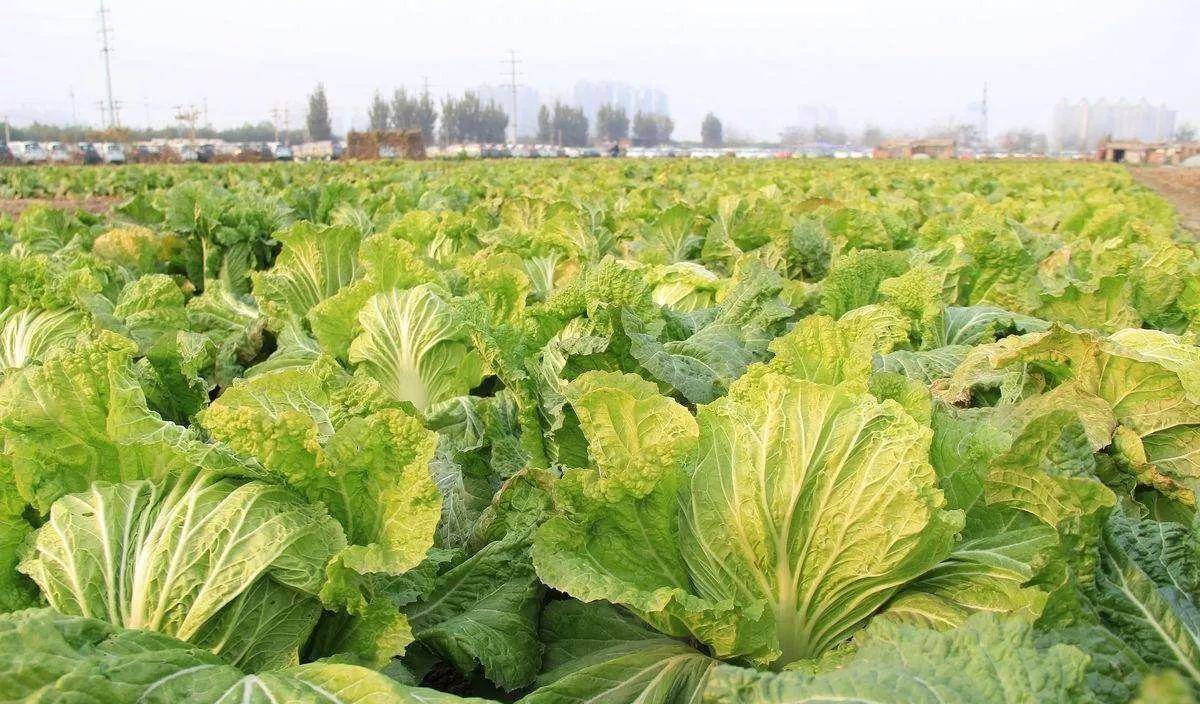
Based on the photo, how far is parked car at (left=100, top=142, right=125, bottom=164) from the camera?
5795 cm

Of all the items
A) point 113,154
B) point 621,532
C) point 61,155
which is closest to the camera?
point 621,532

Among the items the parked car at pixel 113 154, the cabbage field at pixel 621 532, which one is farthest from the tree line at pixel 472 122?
the cabbage field at pixel 621 532

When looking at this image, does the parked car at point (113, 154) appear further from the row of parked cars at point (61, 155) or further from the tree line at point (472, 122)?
the tree line at point (472, 122)

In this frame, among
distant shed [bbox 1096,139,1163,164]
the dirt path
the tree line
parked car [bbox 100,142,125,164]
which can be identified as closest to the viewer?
the dirt path

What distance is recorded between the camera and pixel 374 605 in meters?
2.01

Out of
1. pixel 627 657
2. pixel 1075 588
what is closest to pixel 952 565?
pixel 1075 588

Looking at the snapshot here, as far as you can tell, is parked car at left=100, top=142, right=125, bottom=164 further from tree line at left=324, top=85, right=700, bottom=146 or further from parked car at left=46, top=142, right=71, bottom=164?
tree line at left=324, top=85, right=700, bottom=146

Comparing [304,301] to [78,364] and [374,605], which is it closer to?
[78,364]

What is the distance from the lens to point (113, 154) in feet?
202

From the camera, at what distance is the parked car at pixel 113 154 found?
5795 cm

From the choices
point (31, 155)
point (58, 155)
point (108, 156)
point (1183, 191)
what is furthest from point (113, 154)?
point (1183, 191)

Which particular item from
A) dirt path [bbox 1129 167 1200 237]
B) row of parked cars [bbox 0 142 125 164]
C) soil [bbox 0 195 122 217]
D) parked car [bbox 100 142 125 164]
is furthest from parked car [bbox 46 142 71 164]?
dirt path [bbox 1129 167 1200 237]

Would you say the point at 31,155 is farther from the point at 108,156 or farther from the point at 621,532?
the point at 621,532

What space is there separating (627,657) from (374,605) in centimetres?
67
